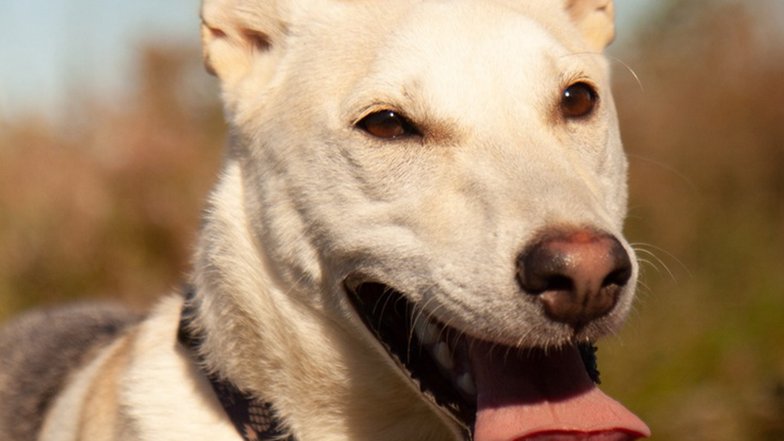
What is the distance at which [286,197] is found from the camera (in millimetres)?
3381

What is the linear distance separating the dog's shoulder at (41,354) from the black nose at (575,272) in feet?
7.31

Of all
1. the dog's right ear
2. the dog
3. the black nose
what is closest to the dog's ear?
the dog

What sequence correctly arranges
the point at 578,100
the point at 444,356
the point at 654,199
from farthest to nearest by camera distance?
A: 1. the point at 654,199
2. the point at 578,100
3. the point at 444,356

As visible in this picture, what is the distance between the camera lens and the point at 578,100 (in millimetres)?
3434

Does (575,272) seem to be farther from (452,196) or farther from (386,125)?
(386,125)

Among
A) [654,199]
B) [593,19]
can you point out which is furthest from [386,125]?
[654,199]

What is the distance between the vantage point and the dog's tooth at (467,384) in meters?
3.10

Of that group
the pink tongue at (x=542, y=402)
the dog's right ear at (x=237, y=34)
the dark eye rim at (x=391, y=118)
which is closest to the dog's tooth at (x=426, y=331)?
the pink tongue at (x=542, y=402)

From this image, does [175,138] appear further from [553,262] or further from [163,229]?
[553,262]

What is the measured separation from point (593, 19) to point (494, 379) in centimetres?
155

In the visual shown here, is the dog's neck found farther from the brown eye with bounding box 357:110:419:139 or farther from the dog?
the brown eye with bounding box 357:110:419:139

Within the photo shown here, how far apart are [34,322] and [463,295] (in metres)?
2.76

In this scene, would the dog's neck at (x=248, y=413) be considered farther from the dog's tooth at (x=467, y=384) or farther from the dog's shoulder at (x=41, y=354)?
the dog's shoulder at (x=41, y=354)

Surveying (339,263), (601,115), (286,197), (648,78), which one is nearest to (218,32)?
(286,197)
